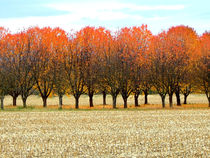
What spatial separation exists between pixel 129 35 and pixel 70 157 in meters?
43.3

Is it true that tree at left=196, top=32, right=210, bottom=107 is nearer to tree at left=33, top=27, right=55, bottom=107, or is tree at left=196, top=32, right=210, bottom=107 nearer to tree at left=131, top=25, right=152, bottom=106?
tree at left=131, top=25, right=152, bottom=106

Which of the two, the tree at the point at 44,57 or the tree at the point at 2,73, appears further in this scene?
the tree at the point at 44,57

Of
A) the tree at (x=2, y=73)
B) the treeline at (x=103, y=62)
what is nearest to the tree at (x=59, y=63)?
the treeline at (x=103, y=62)

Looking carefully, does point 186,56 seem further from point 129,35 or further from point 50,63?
point 50,63

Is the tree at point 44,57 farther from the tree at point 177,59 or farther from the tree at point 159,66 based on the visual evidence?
the tree at point 177,59

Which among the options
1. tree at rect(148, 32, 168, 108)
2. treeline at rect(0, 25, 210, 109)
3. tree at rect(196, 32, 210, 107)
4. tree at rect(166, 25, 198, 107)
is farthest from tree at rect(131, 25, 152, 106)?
tree at rect(196, 32, 210, 107)

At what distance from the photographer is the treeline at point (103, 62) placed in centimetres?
5781

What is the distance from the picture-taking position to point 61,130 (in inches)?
1188

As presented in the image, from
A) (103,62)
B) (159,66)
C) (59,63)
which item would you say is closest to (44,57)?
(59,63)

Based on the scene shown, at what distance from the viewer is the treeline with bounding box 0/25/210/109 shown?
57812 mm

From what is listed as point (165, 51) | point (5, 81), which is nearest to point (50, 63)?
point (5, 81)

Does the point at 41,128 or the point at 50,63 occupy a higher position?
the point at 50,63

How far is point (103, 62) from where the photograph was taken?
58.5 m

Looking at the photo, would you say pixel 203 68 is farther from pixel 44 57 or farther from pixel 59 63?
pixel 44 57
